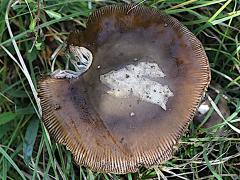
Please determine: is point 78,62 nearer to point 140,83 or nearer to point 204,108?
point 140,83

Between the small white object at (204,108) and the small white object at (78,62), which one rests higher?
the small white object at (78,62)

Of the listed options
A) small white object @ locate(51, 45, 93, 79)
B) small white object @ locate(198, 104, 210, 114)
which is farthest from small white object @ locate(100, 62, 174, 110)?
small white object @ locate(198, 104, 210, 114)

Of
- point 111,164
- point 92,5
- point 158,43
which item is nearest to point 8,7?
point 92,5

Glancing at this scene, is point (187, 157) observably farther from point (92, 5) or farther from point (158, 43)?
point (92, 5)

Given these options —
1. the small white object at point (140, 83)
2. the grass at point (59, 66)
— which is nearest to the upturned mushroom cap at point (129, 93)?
the small white object at point (140, 83)

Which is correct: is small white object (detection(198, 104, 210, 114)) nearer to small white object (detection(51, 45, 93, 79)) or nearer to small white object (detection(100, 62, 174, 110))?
small white object (detection(100, 62, 174, 110))

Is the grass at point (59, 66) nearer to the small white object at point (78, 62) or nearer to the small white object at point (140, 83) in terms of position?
the small white object at point (78, 62)
